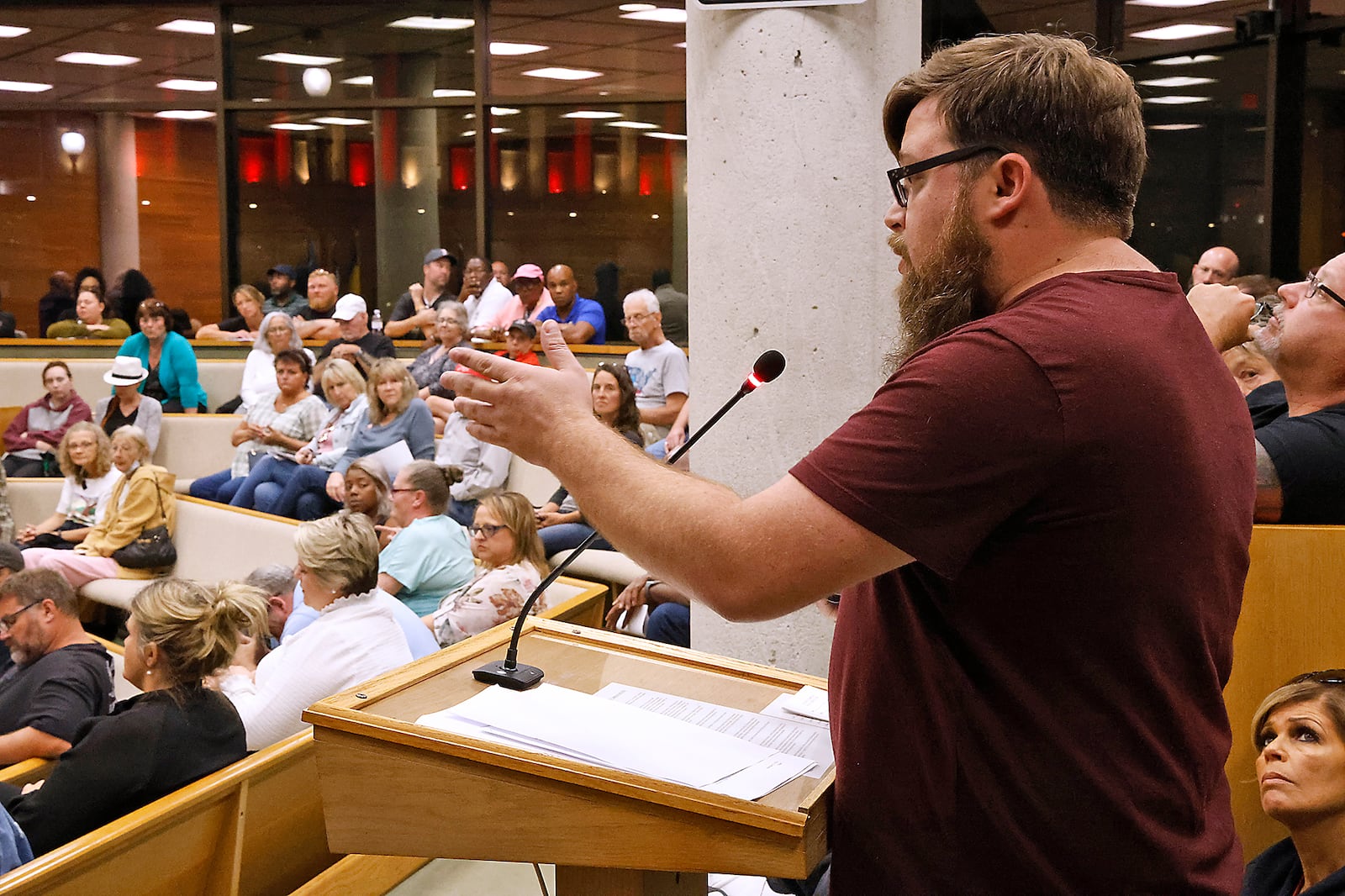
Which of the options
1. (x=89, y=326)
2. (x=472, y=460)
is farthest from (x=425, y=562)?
(x=89, y=326)

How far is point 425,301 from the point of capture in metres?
8.69

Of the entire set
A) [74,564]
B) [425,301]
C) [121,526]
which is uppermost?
[425,301]

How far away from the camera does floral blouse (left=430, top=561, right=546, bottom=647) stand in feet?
12.6

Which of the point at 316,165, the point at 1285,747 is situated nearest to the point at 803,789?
the point at 1285,747

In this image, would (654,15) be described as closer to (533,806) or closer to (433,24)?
(433,24)

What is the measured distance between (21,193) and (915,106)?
468 inches

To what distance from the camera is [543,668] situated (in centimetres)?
140

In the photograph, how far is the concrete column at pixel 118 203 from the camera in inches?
439

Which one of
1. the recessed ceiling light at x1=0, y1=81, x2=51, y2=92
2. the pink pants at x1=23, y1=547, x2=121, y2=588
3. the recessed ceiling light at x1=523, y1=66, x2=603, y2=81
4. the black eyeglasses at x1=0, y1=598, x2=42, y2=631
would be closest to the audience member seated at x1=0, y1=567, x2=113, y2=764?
the black eyeglasses at x1=0, y1=598, x2=42, y2=631

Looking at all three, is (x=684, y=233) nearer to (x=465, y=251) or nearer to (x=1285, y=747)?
(x=465, y=251)

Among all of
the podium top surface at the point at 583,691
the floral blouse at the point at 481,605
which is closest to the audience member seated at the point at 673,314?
the floral blouse at the point at 481,605

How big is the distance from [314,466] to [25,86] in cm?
703

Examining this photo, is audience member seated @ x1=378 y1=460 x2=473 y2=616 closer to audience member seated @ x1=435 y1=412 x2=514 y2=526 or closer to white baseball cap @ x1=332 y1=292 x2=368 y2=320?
audience member seated @ x1=435 y1=412 x2=514 y2=526

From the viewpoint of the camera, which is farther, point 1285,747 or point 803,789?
point 1285,747
